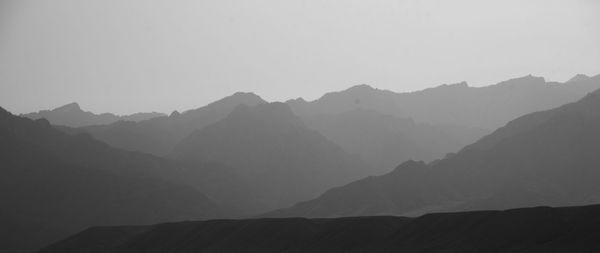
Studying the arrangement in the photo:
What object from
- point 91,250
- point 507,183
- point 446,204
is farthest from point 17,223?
point 507,183

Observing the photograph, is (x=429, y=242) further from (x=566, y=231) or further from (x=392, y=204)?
(x=392, y=204)

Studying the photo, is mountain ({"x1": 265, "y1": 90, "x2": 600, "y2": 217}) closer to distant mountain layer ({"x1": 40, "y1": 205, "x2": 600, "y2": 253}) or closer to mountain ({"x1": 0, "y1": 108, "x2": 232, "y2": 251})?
mountain ({"x1": 0, "y1": 108, "x2": 232, "y2": 251})

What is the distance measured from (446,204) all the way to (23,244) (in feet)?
332

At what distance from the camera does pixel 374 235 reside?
244 ft

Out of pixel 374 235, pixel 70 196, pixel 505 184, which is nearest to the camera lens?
pixel 374 235

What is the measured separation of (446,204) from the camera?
18538cm

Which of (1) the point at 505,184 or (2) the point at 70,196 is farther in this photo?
(1) the point at 505,184

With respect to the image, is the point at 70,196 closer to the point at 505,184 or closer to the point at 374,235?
the point at 505,184

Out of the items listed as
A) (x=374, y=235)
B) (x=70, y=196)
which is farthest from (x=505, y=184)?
(x=374, y=235)

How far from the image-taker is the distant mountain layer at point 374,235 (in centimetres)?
5875

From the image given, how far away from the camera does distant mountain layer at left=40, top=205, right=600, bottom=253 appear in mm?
58750

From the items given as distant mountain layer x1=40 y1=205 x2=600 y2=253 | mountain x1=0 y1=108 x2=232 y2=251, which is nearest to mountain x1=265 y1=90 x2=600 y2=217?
mountain x1=0 y1=108 x2=232 y2=251

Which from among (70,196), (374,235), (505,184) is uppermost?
(70,196)

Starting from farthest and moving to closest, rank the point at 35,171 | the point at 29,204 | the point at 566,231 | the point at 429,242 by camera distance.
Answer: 1. the point at 35,171
2. the point at 29,204
3. the point at 429,242
4. the point at 566,231
